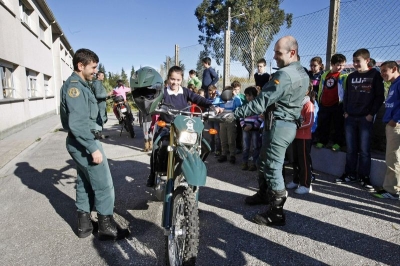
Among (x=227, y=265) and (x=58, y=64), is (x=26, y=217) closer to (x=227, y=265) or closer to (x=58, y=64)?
(x=227, y=265)

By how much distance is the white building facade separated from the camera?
9320mm

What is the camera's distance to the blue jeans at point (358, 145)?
4154mm

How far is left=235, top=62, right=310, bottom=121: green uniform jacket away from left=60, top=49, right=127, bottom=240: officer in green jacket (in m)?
1.43

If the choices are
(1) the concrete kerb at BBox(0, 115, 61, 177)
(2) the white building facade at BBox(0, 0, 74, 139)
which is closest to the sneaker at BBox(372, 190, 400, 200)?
(1) the concrete kerb at BBox(0, 115, 61, 177)

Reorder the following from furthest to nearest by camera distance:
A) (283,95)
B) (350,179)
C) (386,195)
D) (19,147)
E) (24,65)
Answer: (24,65) < (19,147) < (350,179) < (386,195) < (283,95)

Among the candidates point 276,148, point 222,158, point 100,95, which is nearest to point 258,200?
point 276,148

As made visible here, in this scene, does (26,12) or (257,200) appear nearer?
(257,200)

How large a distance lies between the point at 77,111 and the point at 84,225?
4.02 feet

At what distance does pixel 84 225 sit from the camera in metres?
2.89

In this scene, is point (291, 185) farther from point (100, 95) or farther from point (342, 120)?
point (100, 95)

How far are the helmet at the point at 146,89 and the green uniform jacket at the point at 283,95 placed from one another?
0.81 metres

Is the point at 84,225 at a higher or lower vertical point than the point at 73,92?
lower

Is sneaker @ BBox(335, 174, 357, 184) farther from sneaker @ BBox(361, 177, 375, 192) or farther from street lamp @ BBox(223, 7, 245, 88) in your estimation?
street lamp @ BBox(223, 7, 245, 88)

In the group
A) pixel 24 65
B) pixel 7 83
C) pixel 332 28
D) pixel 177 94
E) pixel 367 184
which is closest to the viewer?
pixel 177 94
